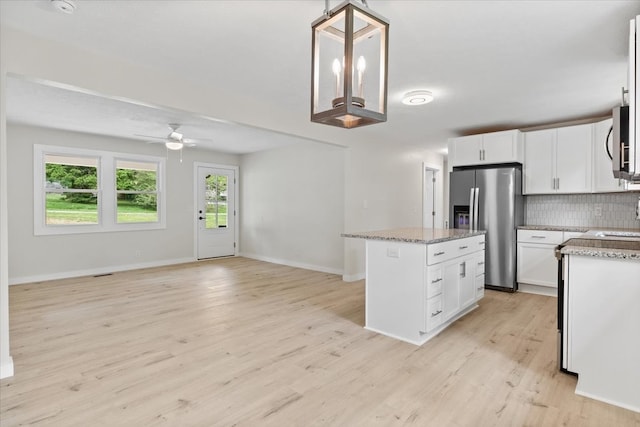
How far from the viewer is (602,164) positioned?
Answer: 4.19m

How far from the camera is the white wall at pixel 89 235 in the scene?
16.4 ft

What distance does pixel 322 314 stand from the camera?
3.64m

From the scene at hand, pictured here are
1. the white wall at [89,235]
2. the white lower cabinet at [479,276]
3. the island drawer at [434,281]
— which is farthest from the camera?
the white wall at [89,235]

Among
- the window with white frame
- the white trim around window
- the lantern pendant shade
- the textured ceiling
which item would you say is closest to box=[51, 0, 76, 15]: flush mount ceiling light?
the textured ceiling

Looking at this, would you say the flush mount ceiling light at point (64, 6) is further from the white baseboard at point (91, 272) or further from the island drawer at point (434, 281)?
the white baseboard at point (91, 272)

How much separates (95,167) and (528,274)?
22.7 feet

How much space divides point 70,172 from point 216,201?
2.65 meters

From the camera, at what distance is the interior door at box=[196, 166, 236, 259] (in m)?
7.13

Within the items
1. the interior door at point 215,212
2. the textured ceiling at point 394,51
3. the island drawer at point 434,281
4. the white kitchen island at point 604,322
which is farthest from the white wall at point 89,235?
the white kitchen island at point 604,322

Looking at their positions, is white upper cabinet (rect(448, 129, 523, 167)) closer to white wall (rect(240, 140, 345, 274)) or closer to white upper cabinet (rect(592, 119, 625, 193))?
white upper cabinet (rect(592, 119, 625, 193))

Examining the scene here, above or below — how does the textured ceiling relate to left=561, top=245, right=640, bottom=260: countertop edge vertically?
above

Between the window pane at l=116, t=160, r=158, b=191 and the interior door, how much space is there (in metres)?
0.88

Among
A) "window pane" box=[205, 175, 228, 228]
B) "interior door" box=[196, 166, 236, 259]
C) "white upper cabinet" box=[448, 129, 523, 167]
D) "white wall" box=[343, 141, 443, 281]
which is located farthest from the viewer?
"window pane" box=[205, 175, 228, 228]

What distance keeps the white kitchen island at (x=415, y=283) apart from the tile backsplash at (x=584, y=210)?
228 centimetres
